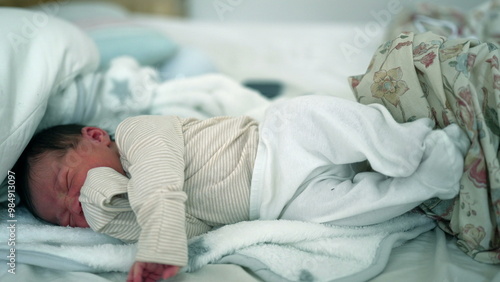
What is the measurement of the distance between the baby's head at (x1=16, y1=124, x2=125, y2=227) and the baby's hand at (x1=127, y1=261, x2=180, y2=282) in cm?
24

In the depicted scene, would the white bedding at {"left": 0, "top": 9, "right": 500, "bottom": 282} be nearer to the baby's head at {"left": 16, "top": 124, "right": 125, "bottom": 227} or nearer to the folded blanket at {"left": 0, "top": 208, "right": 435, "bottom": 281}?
the folded blanket at {"left": 0, "top": 208, "right": 435, "bottom": 281}

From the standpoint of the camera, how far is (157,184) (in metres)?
A: 0.70

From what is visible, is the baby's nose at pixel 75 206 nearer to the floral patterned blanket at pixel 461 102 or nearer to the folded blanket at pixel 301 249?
the folded blanket at pixel 301 249

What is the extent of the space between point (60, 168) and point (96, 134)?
120 mm

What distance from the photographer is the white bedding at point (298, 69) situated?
2.31 ft

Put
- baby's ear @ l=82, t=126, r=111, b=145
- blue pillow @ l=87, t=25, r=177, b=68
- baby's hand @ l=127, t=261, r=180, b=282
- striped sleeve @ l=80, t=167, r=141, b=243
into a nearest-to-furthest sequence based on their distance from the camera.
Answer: baby's hand @ l=127, t=261, r=180, b=282 → striped sleeve @ l=80, t=167, r=141, b=243 → baby's ear @ l=82, t=126, r=111, b=145 → blue pillow @ l=87, t=25, r=177, b=68

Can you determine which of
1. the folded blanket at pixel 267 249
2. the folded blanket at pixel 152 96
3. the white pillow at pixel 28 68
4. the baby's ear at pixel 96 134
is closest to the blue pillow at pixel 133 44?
the folded blanket at pixel 152 96

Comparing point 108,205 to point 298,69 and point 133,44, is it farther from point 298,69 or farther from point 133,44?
point 298,69

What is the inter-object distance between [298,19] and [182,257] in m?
2.14

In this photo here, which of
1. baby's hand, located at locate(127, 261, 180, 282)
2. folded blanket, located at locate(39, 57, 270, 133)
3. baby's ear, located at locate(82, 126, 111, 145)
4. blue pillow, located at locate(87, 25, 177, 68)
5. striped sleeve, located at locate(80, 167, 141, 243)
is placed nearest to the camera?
baby's hand, located at locate(127, 261, 180, 282)

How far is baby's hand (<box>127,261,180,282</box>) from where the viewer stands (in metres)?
0.63

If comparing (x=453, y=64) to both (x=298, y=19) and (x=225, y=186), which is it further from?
(x=298, y=19)

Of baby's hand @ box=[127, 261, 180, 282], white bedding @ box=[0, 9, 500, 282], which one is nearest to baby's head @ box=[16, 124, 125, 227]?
white bedding @ box=[0, 9, 500, 282]

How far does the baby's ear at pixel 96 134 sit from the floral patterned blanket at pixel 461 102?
55cm
